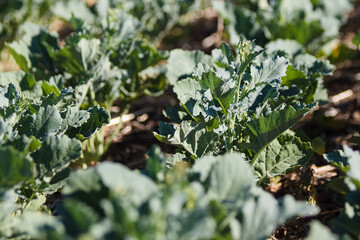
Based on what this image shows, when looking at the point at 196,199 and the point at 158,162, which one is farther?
the point at 158,162

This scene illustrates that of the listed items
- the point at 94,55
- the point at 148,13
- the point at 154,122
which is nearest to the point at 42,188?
the point at 94,55

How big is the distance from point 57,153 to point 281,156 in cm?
104

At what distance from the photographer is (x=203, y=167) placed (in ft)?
4.75

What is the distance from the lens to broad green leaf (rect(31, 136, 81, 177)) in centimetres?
160

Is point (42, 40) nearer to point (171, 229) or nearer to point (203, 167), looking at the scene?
point (203, 167)

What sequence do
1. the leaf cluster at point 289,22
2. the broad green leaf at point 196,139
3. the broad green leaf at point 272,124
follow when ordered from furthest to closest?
1. the leaf cluster at point 289,22
2. the broad green leaf at point 196,139
3. the broad green leaf at point 272,124

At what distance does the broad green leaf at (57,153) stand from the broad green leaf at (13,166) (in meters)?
0.15

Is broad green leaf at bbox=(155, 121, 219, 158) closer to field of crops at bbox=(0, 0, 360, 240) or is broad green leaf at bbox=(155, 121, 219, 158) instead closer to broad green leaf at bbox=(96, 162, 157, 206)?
field of crops at bbox=(0, 0, 360, 240)

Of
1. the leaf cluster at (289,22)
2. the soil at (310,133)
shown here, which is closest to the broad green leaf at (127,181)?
Result: the soil at (310,133)

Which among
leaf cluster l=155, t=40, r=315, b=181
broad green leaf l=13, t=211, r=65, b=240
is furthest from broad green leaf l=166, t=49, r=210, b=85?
broad green leaf l=13, t=211, r=65, b=240

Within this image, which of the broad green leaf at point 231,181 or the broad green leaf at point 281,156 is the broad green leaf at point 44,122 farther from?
the broad green leaf at point 281,156

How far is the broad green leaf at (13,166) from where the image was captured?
1.40 m

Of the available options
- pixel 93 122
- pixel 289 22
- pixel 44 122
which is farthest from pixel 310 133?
pixel 44 122

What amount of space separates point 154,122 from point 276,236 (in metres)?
1.44
